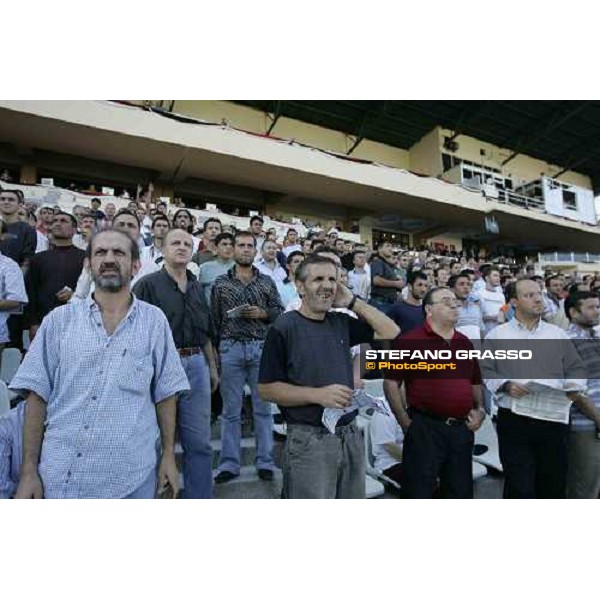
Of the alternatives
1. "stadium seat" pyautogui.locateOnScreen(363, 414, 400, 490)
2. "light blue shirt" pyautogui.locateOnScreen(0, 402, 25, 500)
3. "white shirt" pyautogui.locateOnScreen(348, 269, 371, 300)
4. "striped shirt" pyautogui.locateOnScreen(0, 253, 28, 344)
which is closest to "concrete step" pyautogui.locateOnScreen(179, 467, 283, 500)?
"stadium seat" pyautogui.locateOnScreen(363, 414, 400, 490)

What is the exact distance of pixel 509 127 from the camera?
9.68ft

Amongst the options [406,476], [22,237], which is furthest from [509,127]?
[22,237]

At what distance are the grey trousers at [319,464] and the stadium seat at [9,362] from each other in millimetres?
1505

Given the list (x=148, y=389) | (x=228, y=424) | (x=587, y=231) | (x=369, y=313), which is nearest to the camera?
(x=148, y=389)

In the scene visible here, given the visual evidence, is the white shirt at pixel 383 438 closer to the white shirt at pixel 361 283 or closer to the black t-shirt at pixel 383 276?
the white shirt at pixel 361 283

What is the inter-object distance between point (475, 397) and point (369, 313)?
671 millimetres

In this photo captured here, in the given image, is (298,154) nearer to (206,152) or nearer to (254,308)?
(206,152)

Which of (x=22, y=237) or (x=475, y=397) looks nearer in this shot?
(x=475, y=397)

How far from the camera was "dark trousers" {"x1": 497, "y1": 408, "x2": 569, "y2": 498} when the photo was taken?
6.78 feet

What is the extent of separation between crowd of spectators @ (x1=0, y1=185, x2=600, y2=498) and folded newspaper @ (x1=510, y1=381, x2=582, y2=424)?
0.20 feet

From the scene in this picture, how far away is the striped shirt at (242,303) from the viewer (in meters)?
2.59

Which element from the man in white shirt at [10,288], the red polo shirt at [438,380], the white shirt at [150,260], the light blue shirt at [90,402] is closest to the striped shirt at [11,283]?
the man in white shirt at [10,288]

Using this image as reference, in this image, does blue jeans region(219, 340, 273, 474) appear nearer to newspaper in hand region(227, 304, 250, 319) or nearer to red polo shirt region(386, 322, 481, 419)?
newspaper in hand region(227, 304, 250, 319)
